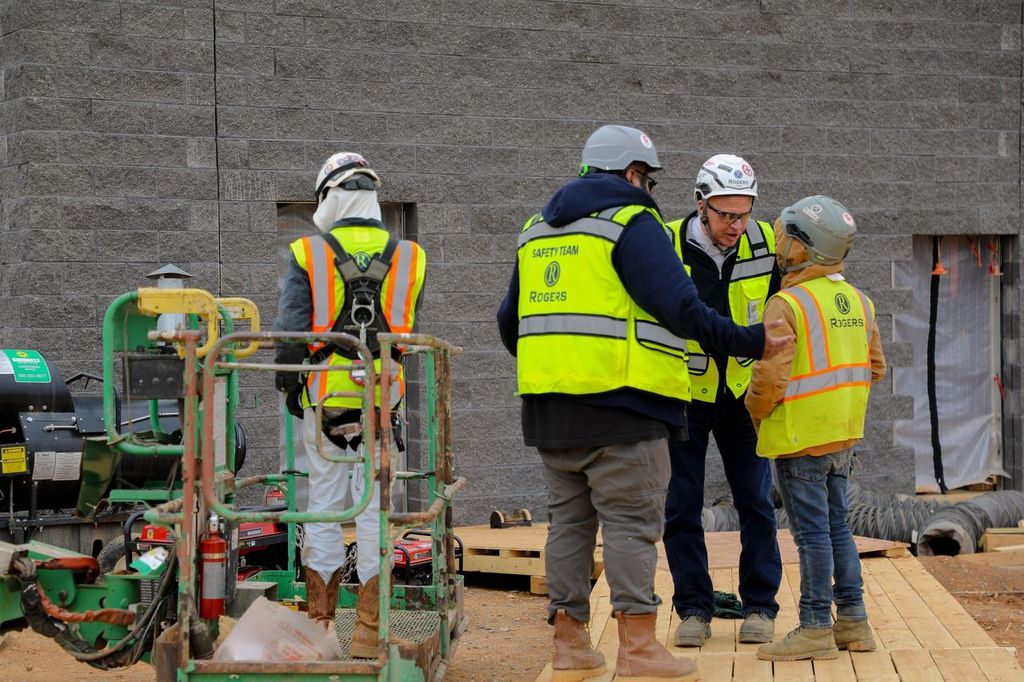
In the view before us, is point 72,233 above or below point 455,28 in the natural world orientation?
below

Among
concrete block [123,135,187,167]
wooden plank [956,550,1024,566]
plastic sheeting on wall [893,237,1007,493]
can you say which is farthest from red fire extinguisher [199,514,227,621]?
plastic sheeting on wall [893,237,1007,493]

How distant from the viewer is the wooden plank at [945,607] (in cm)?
546

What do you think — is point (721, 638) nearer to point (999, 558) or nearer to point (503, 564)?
point (503, 564)

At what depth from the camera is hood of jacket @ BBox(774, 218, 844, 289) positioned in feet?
16.8

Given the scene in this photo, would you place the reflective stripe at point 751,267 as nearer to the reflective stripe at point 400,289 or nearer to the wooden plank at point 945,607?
the reflective stripe at point 400,289

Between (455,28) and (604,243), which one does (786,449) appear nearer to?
(604,243)

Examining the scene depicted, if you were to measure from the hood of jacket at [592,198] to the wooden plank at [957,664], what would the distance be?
1986 millimetres

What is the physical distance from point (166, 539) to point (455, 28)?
4.73 metres

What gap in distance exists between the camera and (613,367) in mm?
4562

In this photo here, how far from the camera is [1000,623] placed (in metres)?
7.76

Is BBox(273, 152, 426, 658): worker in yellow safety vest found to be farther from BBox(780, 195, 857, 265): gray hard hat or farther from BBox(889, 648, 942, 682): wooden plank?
BBox(889, 648, 942, 682): wooden plank

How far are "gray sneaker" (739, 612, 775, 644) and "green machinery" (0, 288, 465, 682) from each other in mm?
1233

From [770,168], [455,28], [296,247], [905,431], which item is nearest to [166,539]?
[296,247]

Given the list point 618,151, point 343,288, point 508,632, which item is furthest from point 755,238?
point 508,632
